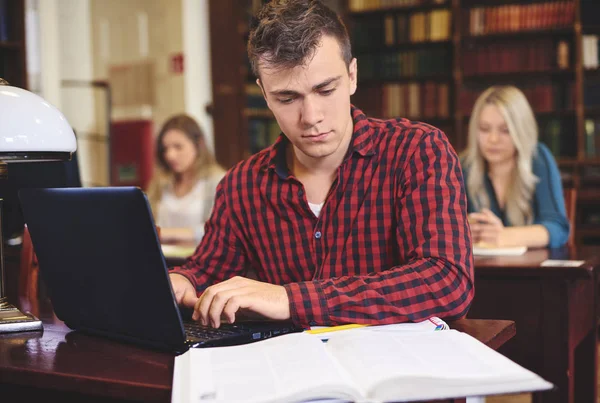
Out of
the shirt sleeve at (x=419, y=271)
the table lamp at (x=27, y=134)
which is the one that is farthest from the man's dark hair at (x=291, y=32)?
the table lamp at (x=27, y=134)

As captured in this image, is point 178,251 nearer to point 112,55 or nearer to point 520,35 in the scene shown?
point 520,35

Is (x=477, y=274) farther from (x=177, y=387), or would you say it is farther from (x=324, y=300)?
(x=177, y=387)

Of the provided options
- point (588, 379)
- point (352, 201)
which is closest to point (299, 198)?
point (352, 201)

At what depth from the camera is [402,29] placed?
5098 mm

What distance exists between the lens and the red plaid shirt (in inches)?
42.8

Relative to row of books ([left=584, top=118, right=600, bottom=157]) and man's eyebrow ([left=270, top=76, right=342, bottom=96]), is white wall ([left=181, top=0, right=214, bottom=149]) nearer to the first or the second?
row of books ([left=584, top=118, right=600, bottom=157])

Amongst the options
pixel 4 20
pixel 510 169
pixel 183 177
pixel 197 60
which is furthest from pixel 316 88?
pixel 197 60

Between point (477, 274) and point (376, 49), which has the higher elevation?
point (376, 49)

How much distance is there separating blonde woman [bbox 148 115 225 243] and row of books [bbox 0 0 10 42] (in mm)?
1519

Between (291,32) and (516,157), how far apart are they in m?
1.81

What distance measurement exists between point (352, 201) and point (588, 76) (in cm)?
382

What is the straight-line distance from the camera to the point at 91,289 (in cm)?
105

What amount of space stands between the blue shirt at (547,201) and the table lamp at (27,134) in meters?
1.87

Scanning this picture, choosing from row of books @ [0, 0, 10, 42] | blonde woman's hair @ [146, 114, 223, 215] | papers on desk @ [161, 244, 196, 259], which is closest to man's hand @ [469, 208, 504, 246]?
papers on desk @ [161, 244, 196, 259]
